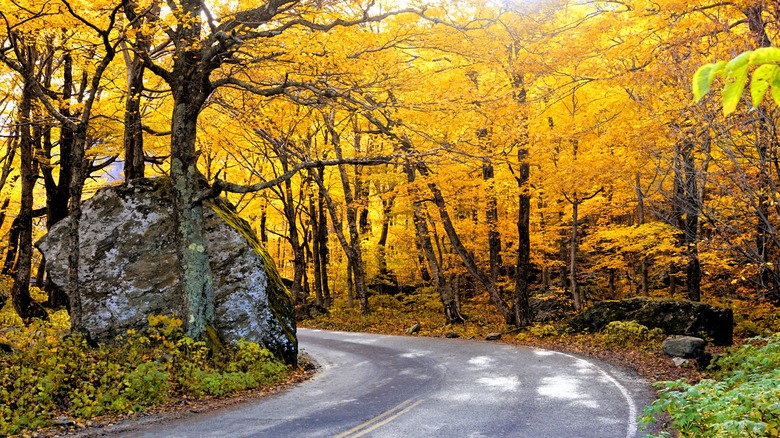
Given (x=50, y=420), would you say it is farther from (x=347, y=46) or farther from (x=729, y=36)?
(x=729, y=36)

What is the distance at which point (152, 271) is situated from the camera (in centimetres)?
1271

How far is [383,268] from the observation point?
106 feet

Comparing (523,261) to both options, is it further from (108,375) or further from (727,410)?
(727,410)

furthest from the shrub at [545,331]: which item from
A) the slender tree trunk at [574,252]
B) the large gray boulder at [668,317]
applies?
the slender tree trunk at [574,252]

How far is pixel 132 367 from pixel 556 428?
740cm

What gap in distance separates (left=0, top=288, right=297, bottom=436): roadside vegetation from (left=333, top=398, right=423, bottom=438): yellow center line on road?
3.39 metres

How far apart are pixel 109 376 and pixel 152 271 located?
168 inches

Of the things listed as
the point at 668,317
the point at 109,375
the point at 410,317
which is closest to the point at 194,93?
the point at 109,375

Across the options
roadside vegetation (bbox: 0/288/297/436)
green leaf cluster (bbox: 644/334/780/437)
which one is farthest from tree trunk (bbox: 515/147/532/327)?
green leaf cluster (bbox: 644/334/780/437)

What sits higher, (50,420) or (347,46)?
(347,46)

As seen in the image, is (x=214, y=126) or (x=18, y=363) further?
(x=214, y=126)

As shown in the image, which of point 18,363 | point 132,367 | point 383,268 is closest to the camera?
point 18,363

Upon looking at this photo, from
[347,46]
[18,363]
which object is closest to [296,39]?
[347,46]

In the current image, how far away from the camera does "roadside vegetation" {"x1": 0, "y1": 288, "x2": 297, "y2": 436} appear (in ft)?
24.9
